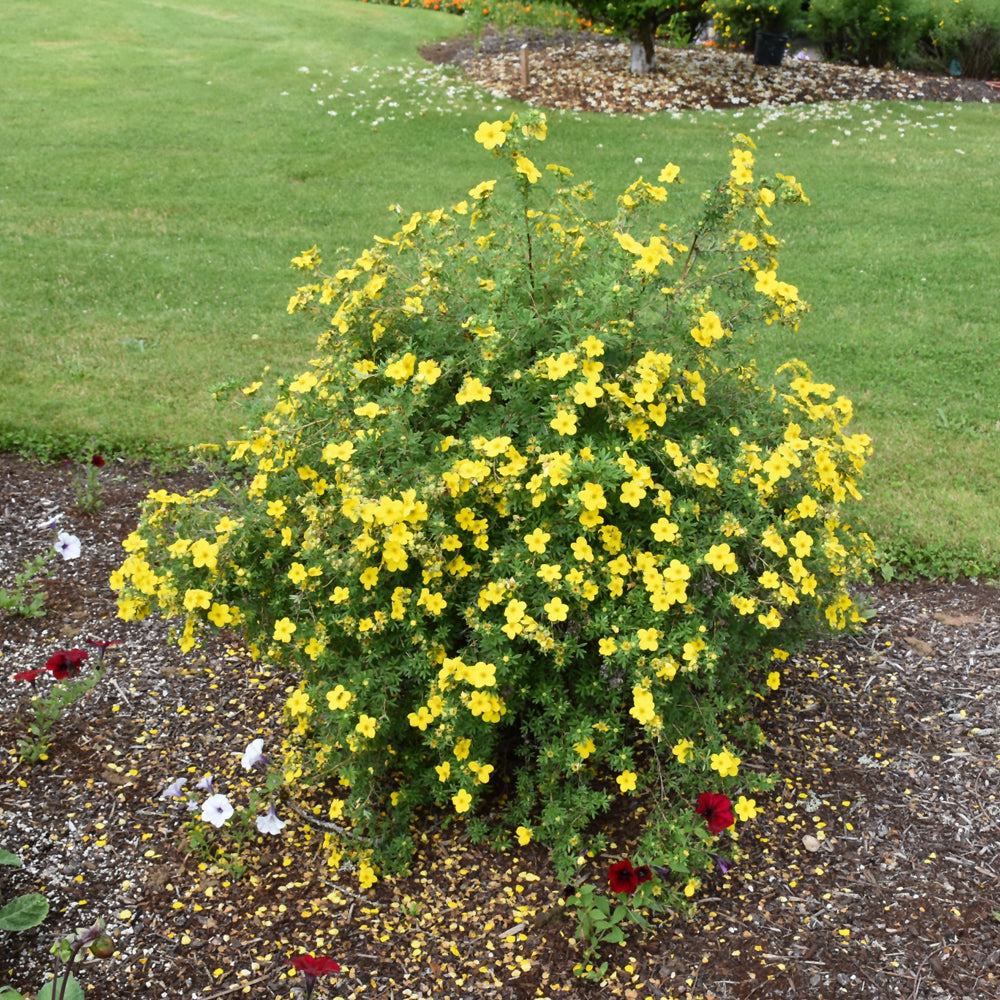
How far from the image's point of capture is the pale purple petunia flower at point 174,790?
2803 mm

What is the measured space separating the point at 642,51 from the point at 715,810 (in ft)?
40.2

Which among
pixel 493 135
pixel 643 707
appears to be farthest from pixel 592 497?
pixel 493 135

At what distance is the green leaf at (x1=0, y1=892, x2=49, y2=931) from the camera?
2.37 meters

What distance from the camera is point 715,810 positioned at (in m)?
2.41

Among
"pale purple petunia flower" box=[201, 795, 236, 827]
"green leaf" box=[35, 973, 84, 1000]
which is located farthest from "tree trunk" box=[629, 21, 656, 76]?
"green leaf" box=[35, 973, 84, 1000]

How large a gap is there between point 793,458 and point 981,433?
3025mm

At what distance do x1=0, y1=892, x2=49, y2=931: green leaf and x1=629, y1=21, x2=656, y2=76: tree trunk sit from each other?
12.4 m

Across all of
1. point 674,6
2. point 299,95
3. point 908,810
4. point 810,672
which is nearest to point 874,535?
point 810,672

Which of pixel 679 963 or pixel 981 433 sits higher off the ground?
pixel 981 433

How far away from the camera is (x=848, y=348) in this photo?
237 inches

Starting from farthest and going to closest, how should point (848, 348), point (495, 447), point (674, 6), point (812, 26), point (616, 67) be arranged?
point (812, 26)
point (616, 67)
point (674, 6)
point (848, 348)
point (495, 447)

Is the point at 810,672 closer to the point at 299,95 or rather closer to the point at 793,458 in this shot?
the point at 793,458

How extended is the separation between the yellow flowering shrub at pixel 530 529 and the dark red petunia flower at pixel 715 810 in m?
0.06

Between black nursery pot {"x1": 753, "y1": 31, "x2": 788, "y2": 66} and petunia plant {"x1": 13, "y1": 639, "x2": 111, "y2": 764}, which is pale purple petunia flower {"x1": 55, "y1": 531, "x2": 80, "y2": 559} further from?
black nursery pot {"x1": 753, "y1": 31, "x2": 788, "y2": 66}
